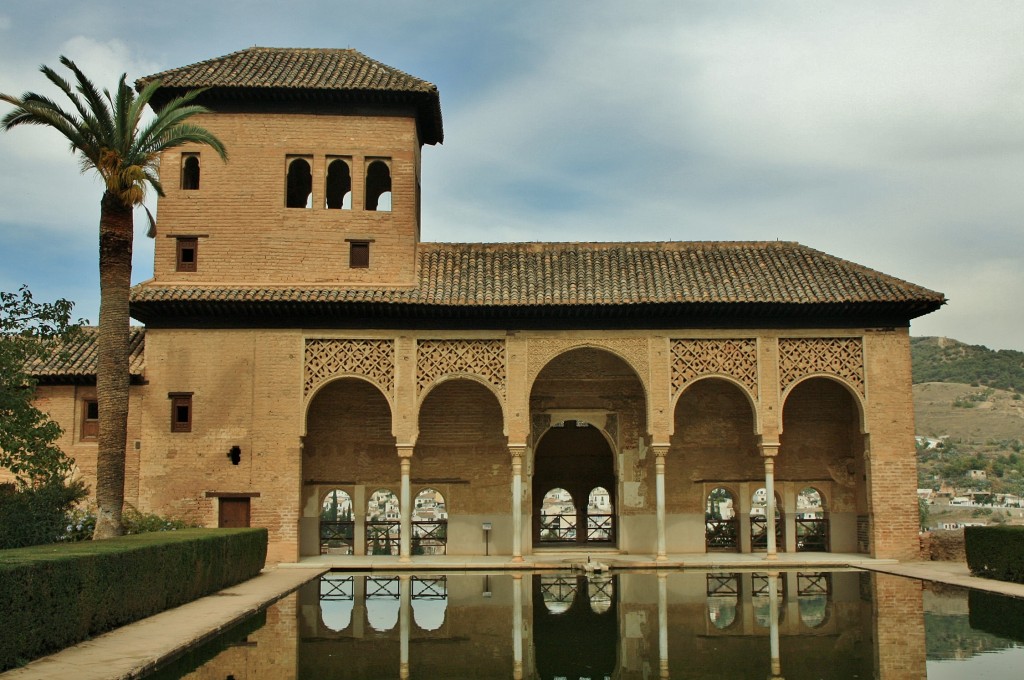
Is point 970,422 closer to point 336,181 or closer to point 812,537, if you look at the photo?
point 812,537

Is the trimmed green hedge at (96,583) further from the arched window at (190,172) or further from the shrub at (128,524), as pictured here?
the arched window at (190,172)

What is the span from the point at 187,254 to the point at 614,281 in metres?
9.12

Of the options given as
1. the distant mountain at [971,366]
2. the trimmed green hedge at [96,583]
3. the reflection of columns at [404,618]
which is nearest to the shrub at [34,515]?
the trimmed green hedge at [96,583]

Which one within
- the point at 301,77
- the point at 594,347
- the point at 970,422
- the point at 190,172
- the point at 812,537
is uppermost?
the point at 301,77

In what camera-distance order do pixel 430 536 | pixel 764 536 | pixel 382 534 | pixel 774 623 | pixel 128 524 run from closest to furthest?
pixel 774 623 < pixel 128 524 < pixel 430 536 < pixel 764 536 < pixel 382 534

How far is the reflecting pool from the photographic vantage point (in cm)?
937

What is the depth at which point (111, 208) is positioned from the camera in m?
16.6

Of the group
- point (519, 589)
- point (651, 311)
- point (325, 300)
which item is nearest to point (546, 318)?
point (651, 311)

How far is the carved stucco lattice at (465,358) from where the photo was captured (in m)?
21.4

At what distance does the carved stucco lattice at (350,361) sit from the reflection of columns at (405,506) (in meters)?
1.31

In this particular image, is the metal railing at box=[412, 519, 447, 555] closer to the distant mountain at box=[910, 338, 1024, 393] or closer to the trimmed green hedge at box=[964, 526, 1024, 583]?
the trimmed green hedge at box=[964, 526, 1024, 583]

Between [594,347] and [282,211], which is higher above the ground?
[282,211]

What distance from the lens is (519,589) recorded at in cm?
1680

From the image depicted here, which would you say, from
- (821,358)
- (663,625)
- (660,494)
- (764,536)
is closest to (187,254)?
(660,494)
